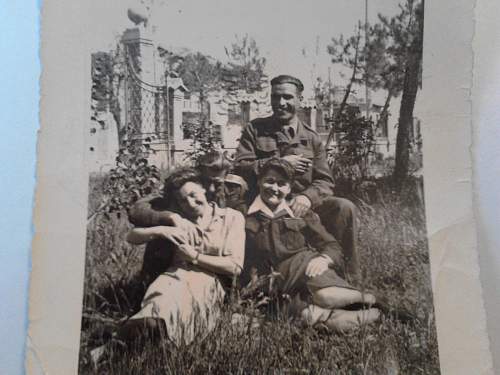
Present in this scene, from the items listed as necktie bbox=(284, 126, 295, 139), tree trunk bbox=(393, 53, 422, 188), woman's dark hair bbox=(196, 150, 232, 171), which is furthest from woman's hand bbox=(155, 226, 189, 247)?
tree trunk bbox=(393, 53, 422, 188)

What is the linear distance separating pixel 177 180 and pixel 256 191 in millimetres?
121

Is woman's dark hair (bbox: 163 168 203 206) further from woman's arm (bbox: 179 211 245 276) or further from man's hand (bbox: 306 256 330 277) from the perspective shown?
man's hand (bbox: 306 256 330 277)

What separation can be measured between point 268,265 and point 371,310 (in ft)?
0.57

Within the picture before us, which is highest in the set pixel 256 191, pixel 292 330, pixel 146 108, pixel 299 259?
pixel 146 108

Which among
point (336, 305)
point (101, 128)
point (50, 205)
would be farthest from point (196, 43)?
point (336, 305)

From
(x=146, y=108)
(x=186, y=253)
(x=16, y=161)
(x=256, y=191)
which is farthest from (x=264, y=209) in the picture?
(x=16, y=161)

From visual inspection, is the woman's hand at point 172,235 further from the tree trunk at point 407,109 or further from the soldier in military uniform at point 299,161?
the tree trunk at point 407,109

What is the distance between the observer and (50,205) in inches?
28.7

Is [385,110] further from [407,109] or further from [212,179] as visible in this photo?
[212,179]

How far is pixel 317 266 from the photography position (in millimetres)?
750

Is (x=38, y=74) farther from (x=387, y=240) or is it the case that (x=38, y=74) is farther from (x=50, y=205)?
(x=387, y=240)

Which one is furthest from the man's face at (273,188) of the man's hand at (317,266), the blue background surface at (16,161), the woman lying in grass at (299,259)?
the blue background surface at (16,161)

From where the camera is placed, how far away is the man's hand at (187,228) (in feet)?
2.44

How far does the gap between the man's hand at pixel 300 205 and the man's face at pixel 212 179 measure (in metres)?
0.11
